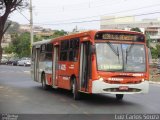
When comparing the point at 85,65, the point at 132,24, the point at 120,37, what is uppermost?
the point at 132,24

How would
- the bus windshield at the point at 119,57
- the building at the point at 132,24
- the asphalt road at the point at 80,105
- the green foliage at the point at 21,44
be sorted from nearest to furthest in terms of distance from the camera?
1. the asphalt road at the point at 80,105
2. the bus windshield at the point at 119,57
3. the green foliage at the point at 21,44
4. the building at the point at 132,24

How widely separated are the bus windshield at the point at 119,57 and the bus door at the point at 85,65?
0.57 m

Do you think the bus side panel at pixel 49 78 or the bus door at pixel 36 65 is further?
the bus door at pixel 36 65

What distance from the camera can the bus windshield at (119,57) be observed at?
1636 cm

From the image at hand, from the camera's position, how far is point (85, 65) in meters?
Result: 17.2

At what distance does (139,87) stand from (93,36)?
252cm

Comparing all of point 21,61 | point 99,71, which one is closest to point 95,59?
point 99,71

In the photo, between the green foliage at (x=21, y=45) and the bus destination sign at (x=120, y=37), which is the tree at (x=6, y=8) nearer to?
the bus destination sign at (x=120, y=37)

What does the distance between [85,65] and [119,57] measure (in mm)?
1456

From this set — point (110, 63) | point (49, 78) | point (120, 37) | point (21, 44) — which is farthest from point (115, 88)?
point (21, 44)

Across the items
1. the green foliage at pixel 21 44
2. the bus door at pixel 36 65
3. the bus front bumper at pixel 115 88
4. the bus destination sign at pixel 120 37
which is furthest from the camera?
the green foliage at pixel 21 44

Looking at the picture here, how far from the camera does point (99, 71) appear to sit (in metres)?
16.2

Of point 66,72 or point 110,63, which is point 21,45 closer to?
point 66,72

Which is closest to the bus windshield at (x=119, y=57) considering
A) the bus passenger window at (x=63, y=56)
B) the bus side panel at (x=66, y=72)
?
the bus side panel at (x=66, y=72)
